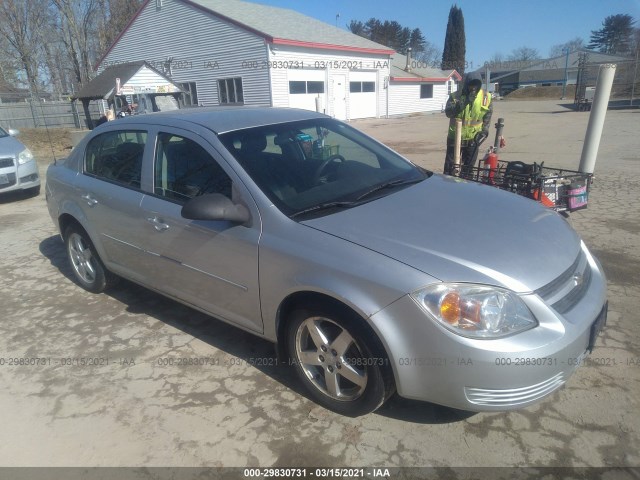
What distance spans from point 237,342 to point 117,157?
1.85 meters

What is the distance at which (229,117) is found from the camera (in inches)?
129

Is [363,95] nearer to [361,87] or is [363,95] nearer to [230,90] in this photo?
[361,87]

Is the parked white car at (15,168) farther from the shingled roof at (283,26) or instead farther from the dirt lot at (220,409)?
the shingled roof at (283,26)

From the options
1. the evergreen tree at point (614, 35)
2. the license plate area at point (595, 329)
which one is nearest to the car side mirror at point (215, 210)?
the license plate area at point (595, 329)

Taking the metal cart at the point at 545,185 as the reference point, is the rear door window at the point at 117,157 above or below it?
above

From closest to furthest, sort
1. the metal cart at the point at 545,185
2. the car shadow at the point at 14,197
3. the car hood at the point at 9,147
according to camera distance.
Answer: the metal cart at the point at 545,185 → the car hood at the point at 9,147 → the car shadow at the point at 14,197

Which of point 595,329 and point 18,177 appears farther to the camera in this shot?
point 18,177

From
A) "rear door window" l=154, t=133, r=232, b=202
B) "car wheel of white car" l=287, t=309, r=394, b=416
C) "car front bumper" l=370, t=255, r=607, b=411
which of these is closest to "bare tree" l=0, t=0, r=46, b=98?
"rear door window" l=154, t=133, r=232, b=202

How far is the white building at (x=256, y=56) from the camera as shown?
1902cm

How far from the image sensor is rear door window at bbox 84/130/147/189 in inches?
136

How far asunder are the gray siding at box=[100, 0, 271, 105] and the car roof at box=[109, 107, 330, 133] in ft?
50.6

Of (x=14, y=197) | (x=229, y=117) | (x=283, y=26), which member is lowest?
(x=14, y=197)

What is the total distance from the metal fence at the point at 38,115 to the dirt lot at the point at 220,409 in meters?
21.0

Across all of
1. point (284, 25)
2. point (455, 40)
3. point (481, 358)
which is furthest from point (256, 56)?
point (455, 40)
